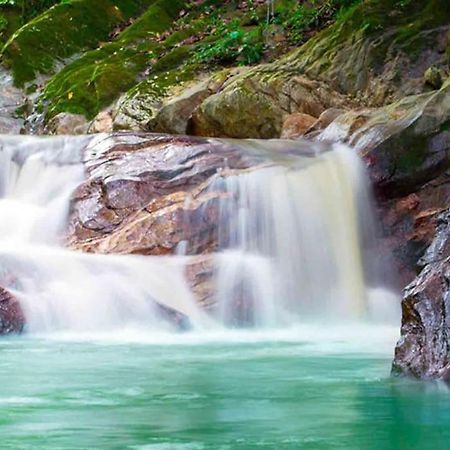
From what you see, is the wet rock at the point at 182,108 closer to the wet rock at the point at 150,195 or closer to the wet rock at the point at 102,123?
the wet rock at the point at 102,123

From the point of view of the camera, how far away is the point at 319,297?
961 centimetres

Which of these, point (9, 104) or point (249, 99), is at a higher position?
point (9, 104)

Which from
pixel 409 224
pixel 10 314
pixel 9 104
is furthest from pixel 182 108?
pixel 10 314

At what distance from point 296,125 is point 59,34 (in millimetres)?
9495

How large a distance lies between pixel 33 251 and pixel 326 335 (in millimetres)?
3300

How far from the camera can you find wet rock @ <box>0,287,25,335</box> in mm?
7746

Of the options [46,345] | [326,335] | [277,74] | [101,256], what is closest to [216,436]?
[46,345]

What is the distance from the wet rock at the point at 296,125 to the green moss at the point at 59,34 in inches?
320

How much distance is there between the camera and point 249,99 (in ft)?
43.8

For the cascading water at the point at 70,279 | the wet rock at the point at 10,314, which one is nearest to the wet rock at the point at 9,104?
the cascading water at the point at 70,279

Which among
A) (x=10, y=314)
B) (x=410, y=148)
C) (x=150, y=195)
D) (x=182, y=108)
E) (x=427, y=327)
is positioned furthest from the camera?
(x=182, y=108)

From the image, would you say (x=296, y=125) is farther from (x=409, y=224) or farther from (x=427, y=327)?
(x=427, y=327)

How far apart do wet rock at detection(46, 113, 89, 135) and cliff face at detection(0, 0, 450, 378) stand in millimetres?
30

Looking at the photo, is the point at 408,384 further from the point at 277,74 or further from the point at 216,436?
the point at 277,74
